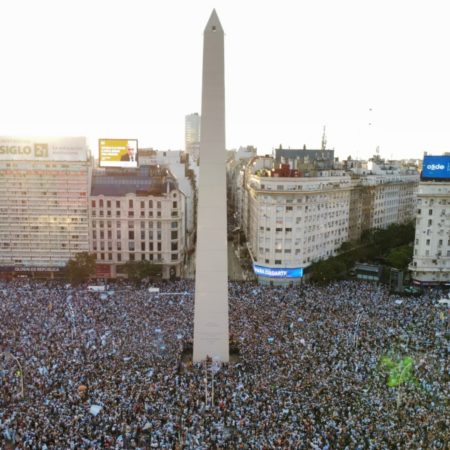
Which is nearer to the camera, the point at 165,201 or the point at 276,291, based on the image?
the point at 276,291

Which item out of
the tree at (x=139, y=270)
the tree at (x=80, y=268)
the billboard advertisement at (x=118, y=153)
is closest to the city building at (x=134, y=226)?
the tree at (x=139, y=270)

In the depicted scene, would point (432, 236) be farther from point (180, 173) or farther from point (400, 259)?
point (180, 173)

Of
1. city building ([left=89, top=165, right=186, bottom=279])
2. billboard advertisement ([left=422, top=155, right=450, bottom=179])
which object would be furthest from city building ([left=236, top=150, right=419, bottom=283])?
billboard advertisement ([left=422, top=155, right=450, bottom=179])

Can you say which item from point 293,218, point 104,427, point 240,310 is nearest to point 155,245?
point 293,218

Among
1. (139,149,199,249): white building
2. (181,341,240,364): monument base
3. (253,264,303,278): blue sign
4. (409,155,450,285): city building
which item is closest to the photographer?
(181,341,240,364): monument base

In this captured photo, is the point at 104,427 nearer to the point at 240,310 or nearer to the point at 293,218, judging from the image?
the point at 240,310

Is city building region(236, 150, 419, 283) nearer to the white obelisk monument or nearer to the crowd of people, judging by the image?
the crowd of people

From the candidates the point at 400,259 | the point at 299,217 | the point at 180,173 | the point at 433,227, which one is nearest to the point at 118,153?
the point at 180,173
